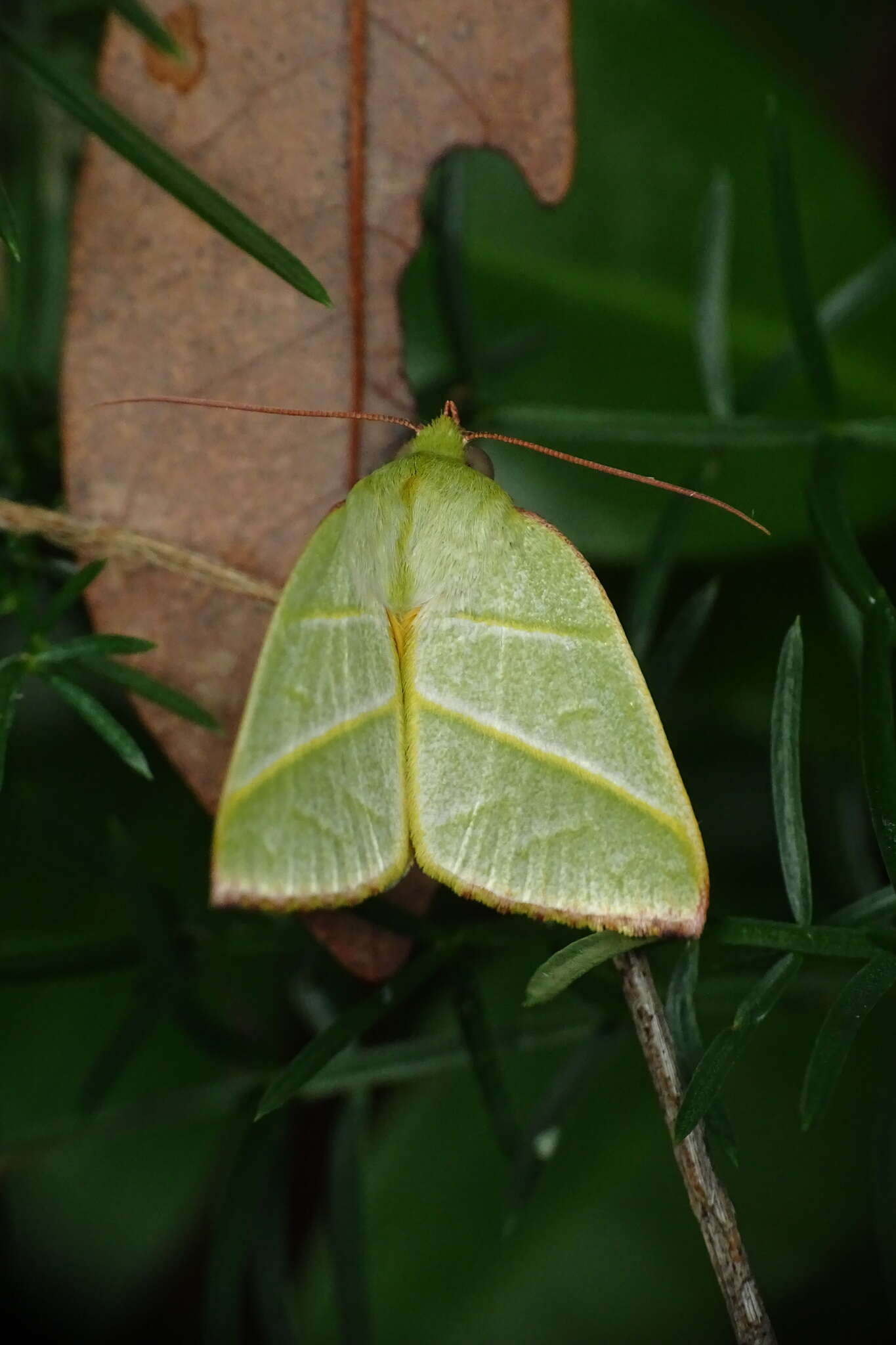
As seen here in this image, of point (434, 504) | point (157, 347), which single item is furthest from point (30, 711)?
point (434, 504)

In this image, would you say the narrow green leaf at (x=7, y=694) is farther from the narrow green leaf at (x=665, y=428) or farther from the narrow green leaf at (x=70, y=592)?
the narrow green leaf at (x=665, y=428)

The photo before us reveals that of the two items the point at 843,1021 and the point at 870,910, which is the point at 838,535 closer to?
the point at 870,910

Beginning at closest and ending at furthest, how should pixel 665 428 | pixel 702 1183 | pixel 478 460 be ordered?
pixel 702 1183
pixel 478 460
pixel 665 428

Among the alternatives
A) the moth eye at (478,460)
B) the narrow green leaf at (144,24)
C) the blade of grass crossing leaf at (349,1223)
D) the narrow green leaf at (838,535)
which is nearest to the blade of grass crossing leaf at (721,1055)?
the narrow green leaf at (838,535)

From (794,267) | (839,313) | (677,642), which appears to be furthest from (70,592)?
(839,313)

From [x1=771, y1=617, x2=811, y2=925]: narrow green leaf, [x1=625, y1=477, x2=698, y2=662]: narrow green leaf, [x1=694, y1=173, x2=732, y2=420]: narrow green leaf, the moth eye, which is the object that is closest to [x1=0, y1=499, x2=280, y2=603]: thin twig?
the moth eye

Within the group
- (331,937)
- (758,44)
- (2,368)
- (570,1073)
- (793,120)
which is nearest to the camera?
(331,937)

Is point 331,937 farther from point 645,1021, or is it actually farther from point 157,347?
point 157,347
